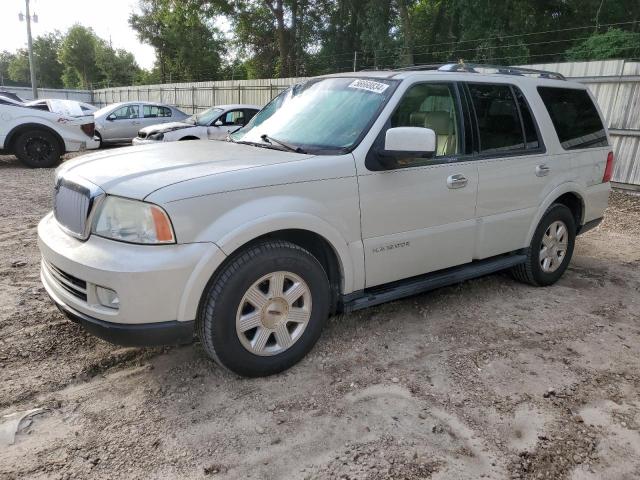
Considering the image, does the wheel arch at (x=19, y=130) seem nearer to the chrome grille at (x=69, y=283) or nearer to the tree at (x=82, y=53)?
the chrome grille at (x=69, y=283)

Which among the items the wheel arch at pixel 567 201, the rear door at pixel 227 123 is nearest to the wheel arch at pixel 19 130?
the rear door at pixel 227 123

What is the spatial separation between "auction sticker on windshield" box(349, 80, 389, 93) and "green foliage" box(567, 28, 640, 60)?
15.7 meters

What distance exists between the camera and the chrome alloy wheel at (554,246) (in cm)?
475

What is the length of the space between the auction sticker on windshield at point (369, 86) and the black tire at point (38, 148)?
9412 mm

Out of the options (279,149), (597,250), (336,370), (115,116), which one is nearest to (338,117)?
(279,149)

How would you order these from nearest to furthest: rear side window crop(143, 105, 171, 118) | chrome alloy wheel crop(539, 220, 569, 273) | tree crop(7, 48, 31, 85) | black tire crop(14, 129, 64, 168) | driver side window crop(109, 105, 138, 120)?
1. chrome alloy wheel crop(539, 220, 569, 273)
2. black tire crop(14, 129, 64, 168)
3. driver side window crop(109, 105, 138, 120)
4. rear side window crop(143, 105, 171, 118)
5. tree crop(7, 48, 31, 85)

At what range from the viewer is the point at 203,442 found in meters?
2.55

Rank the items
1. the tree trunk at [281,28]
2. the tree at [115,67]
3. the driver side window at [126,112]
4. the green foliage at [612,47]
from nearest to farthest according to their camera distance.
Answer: the driver side window at [126,112] < the green foliage at [612,47] < the tree trunk at [281,28] < the tree at [115,67]

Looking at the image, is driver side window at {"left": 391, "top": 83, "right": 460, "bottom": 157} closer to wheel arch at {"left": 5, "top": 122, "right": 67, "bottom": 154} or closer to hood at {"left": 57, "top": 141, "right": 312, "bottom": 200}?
hood at {"left": 57, "top": 141, "right": 312, "bottom": 200}

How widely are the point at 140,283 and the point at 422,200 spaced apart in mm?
1995

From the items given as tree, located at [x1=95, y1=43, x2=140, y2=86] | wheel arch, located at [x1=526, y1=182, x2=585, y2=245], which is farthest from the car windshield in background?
tree, located at [x1=95, y1=43, x2=140, y2=86]

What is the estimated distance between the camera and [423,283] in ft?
12.4

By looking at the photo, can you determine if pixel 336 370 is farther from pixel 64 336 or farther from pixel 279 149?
pixel 64 336

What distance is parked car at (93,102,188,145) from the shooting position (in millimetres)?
15648
